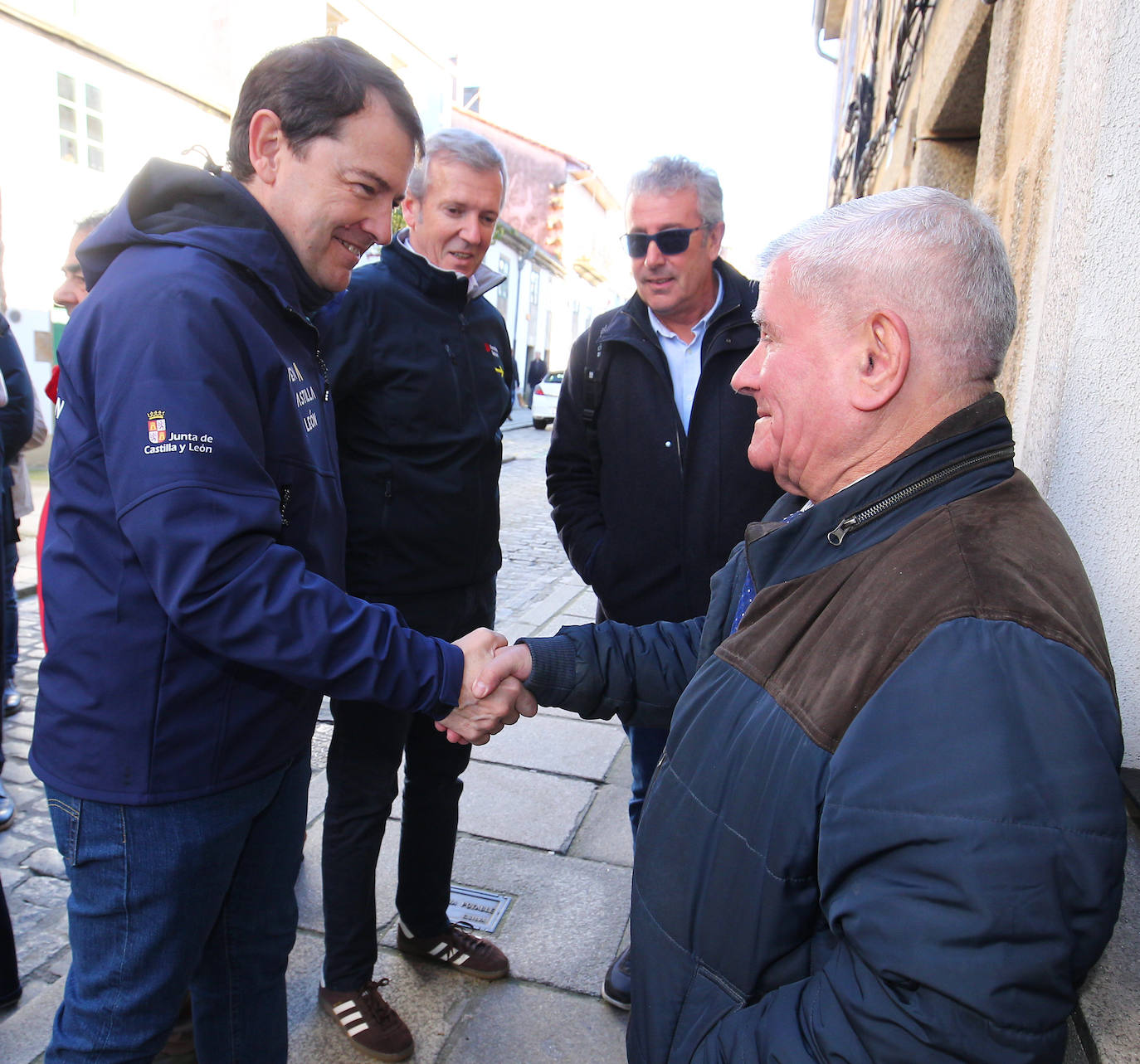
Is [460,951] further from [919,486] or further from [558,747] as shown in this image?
[919,486]

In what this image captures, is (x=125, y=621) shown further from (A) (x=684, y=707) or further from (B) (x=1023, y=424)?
(B) (x=1023, y=424)

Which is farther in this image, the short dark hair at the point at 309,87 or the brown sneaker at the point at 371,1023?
the brown sneaker at the point at 371,1023

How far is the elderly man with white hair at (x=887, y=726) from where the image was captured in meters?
0.91

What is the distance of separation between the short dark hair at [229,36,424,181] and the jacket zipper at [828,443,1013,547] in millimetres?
1175

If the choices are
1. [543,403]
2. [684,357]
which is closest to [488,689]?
[684,357]

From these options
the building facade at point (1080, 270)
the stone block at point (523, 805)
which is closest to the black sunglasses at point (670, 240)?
the building facade at point (1080, 270)

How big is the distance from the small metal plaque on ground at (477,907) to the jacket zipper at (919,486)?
Answer: 2119 mm

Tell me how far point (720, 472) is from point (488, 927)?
5.23 ft

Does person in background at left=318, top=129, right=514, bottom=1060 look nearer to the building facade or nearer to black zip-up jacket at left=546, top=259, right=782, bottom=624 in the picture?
black zip-up jacket at left=546, top=259, right=782, bottom=624

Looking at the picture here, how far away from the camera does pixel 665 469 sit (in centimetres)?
267

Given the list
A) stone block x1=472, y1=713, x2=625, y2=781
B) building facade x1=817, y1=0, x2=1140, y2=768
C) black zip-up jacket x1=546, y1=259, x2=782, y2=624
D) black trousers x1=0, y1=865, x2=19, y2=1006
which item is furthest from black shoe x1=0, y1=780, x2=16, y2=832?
building facade x1=817, y1=0, x2=1140, y2=768

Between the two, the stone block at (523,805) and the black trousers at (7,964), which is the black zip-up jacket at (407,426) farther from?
the stone block at (523,805)

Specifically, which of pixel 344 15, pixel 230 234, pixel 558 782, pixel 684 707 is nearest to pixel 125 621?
pixel 230 234

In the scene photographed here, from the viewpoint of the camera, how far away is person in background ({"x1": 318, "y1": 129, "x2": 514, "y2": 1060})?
2.26 metres
